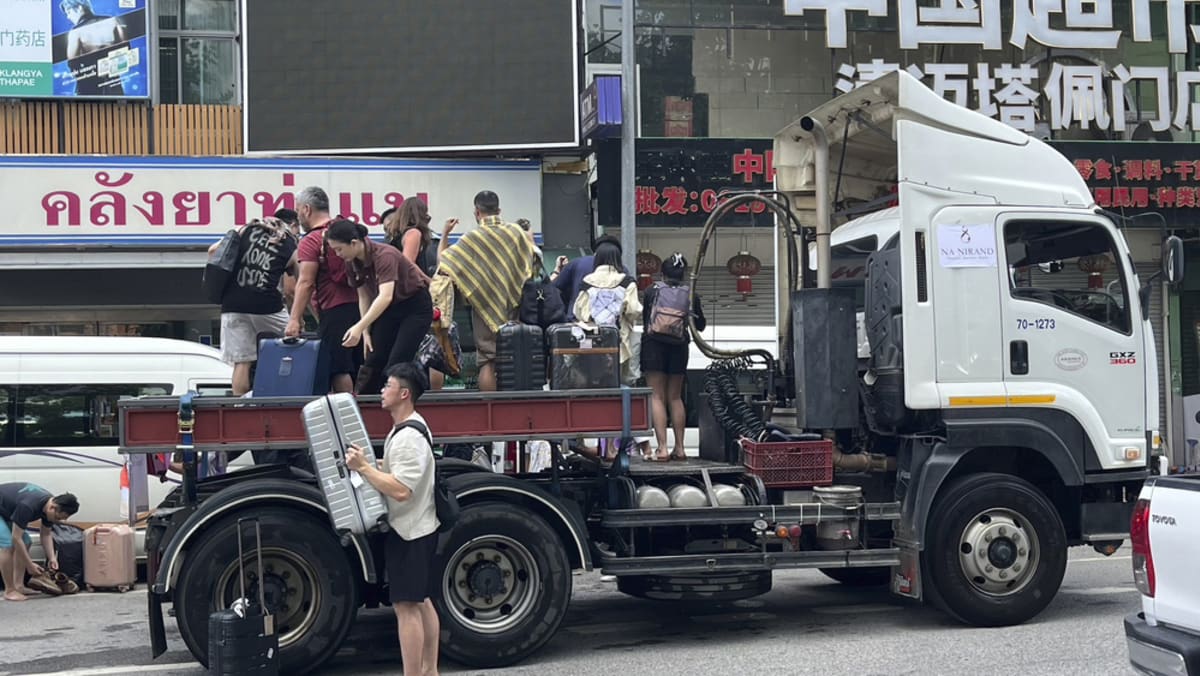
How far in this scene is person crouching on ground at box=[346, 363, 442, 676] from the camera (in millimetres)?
6598

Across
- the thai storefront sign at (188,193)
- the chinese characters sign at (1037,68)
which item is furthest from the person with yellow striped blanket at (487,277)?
the chinese characters sign at (1037,68)

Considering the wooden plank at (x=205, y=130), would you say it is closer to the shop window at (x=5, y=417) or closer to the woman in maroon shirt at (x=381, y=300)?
the shop window at (x=5, y=417)

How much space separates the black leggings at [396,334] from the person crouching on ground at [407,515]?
4.51 feet

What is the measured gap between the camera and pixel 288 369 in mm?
7902

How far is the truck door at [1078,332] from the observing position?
8688 millimetres

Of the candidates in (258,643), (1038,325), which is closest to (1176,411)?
(1038,325)

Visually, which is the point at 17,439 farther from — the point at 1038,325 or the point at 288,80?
the point at 1038,325

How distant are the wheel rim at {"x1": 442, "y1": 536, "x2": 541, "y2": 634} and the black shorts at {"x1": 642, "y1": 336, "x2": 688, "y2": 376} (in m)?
2.32

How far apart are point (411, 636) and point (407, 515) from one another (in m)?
0.62

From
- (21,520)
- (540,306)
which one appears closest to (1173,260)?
(540,306)

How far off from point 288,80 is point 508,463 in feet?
35.3

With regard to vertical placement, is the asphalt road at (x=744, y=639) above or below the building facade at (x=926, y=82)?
below

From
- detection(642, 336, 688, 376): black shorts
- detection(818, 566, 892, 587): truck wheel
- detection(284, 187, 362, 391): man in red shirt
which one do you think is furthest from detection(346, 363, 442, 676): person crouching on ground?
detection(818, 566, 892, 587): truck wheel

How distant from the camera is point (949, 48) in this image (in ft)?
66.0
